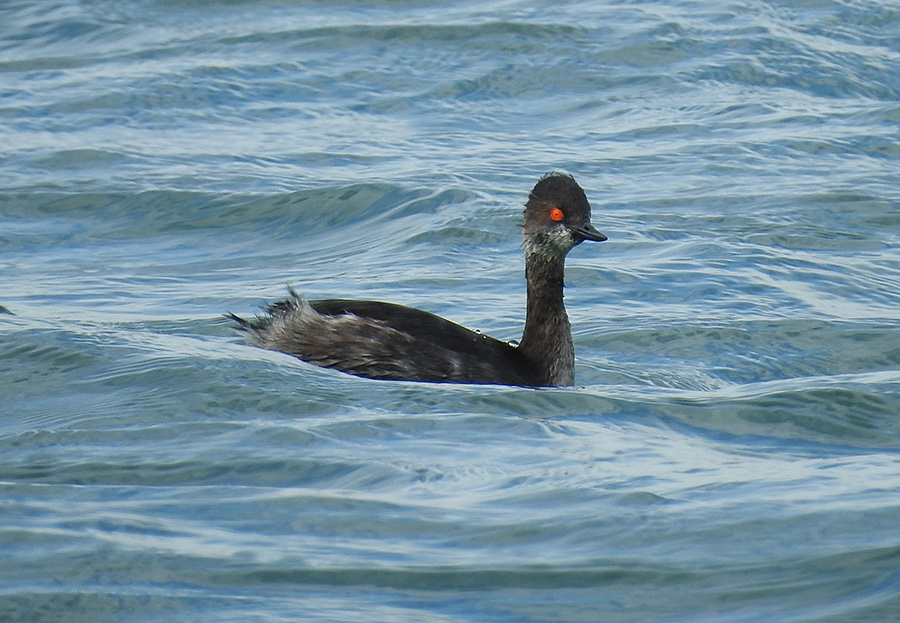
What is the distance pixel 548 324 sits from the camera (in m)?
9.53

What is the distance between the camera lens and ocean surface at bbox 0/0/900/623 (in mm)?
5922

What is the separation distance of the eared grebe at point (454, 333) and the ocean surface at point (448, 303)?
273 mm

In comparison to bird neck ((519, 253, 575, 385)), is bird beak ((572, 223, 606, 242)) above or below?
above

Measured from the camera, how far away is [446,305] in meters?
11.0

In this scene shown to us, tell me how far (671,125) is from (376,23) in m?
4.16

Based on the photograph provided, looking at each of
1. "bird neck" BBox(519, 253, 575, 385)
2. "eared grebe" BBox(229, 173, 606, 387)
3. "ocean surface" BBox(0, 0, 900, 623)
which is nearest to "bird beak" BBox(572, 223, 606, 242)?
"eared grebe" BBox(229, 173, 606, 387)

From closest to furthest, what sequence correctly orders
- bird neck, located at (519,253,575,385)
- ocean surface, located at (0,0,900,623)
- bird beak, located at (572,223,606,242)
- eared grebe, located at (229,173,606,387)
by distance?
ocean surface, located at (0,0,900,623), eared grebe, located at (229,173,606,387), bird neck, located at (519,253,575,385), bird beak, located at (572,223,606,242)

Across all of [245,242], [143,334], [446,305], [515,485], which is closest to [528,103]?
[245,242]

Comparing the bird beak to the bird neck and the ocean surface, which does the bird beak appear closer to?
the bird neck

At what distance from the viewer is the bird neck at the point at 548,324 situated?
9367 millimetres

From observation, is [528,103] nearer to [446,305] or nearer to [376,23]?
[376,23]

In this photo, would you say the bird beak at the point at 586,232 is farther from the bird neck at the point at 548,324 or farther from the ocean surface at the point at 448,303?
the ocean surface at the point at 448,303

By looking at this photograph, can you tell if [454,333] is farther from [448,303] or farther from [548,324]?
[448,303]

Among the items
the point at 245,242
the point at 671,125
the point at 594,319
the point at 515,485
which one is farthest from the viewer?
the point at 671,125
